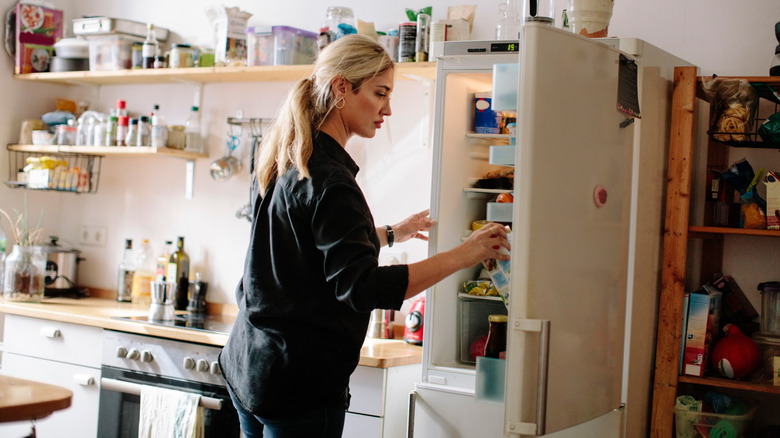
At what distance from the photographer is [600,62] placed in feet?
6.91

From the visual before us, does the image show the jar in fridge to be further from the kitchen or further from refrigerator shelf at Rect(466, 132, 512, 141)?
refrigerator shelf at Rect(466, 132, 512, 141)

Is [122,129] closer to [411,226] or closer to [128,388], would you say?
[128,388]

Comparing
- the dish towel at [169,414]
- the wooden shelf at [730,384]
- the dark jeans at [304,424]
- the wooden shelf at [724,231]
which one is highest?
the wooden shelf at [724,231]

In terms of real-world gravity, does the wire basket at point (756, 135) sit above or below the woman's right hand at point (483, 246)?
above

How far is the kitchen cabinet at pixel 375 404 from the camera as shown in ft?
8.86

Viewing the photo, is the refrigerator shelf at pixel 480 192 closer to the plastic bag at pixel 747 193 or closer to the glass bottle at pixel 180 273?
the plastic bag at pixel 747 193

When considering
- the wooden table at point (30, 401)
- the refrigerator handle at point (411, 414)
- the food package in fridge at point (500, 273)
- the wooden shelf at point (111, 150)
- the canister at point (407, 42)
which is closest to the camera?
the wooden table at point (30, 401)

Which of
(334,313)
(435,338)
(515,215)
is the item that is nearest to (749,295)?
(435,338)

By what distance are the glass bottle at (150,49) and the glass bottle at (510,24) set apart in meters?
1.64

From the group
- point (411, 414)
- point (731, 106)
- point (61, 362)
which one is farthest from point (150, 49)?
point (731, 106)

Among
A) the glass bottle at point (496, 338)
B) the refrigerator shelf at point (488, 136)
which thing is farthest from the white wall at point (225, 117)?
the glass bottle at point (496, 338)

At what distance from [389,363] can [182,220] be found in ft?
5.37

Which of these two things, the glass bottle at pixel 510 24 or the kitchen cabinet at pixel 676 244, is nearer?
the kitchen cabinet at pixel 676 244

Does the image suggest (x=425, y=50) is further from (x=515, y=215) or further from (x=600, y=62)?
(x=515, y=215)
